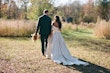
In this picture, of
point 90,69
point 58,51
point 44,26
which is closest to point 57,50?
point 58,51

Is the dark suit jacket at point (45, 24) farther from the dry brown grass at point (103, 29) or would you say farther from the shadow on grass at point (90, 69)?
the dry brown grass at point (103, 29)

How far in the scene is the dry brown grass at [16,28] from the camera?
68.9ft

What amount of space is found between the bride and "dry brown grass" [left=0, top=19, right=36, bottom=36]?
393 inches

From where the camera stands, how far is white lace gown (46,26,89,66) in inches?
421

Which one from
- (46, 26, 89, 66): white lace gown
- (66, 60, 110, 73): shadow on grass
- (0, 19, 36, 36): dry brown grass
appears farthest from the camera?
(0, 19, 36, 36): dry brown grass

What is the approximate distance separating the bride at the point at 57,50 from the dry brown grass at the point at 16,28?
9.98 meters

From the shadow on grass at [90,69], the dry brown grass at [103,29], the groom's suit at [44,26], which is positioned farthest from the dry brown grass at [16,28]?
the shadow on grass at [90,69]

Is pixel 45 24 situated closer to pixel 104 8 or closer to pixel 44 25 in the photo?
pixel 44 25

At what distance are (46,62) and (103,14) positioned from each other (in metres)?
37.3

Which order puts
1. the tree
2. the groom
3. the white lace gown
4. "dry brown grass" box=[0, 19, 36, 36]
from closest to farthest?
the white lace gown, the groom, "dry brown grass" box=[0, 19, 36, 36], the tree

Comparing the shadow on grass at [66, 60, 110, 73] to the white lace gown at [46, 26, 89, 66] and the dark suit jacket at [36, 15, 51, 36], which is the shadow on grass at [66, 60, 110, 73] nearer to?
the white lace gown at [46, 26, 89, 66]

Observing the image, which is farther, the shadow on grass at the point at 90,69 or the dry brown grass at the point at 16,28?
the dry brown grass at the point at 16,28

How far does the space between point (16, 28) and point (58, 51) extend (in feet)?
36.0

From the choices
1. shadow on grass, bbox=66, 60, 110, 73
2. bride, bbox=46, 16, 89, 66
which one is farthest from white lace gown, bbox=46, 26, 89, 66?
shadow on grass, bbox=66, 60, 110, 73
